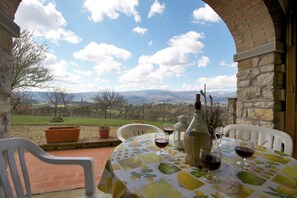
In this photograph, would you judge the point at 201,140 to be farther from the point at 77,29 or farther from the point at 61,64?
the point at 61,64

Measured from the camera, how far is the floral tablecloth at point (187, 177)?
641 millimetres

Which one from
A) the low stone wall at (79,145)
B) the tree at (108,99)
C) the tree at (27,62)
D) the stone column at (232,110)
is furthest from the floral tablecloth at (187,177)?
the tree at (108,99)

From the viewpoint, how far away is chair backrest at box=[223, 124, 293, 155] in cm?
139

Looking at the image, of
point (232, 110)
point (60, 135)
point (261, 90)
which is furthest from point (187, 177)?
point (60, 135)

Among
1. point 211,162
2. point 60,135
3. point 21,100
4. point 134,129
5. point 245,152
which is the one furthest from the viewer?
point 21,100

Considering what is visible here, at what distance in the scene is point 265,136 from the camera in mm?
1587

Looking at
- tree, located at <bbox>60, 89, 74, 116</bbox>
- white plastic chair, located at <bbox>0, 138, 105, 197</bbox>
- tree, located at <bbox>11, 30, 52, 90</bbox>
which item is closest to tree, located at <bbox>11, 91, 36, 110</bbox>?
tree, located at <bbox>11, 30, 52, 90</bbox>

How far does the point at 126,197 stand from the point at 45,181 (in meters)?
2.02

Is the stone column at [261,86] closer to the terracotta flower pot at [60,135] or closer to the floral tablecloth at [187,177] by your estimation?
the floral tablecloth at [187,177]

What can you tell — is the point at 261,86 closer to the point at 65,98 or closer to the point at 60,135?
the point at 60,135

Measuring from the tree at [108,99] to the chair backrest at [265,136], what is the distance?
18.6 ft

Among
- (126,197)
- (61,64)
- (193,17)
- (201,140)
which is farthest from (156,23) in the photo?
(126,197)

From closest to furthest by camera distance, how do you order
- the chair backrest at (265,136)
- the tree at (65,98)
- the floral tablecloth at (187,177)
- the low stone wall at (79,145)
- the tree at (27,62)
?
the floral tablecloth at (187,177) < the chair backrest at (265,136) < the low stone wall at (79,145) < the tree at (27,62) < the tree at (65,98)

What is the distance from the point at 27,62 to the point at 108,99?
10.5 feet
